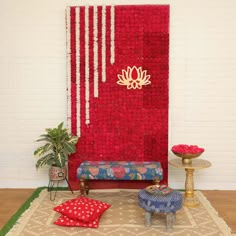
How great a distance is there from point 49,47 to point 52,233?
233 cm

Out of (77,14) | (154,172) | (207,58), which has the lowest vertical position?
(154,172)

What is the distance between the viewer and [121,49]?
4.45m

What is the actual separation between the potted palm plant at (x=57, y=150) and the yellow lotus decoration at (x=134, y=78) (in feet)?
3.02

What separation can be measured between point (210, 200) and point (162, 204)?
115 cm

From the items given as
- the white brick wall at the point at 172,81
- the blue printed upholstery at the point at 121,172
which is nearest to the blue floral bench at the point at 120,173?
the blue printed upholstery at the point at 121,172

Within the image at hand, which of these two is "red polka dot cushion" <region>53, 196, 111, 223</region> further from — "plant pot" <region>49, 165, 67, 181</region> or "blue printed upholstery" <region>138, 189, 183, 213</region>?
"plant pot" <region>49, 165, 67, 181</region>

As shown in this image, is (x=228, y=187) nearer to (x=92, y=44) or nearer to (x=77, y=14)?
(x=92, y=44)

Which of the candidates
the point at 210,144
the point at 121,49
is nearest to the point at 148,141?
the point at 210,144

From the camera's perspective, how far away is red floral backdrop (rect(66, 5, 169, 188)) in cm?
442

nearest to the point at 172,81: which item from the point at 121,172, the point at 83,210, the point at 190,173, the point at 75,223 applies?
the point at 190,173

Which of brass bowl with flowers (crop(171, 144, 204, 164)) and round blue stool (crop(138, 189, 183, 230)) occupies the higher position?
brass bowl with flowers (crop(171, 144, 204, 164))

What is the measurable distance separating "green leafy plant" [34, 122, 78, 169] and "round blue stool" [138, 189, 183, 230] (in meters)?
1.21

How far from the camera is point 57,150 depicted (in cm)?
425

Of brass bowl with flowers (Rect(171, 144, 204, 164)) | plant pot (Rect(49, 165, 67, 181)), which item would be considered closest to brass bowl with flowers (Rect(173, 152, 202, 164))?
brass bowl with flowers (Rect(171, 144, 204, 164))
